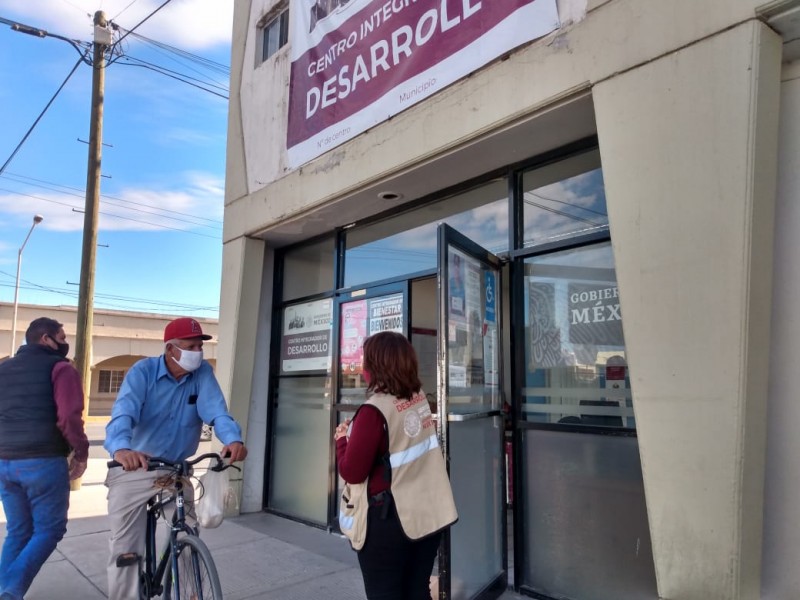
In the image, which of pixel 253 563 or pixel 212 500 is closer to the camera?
pixel 212 500

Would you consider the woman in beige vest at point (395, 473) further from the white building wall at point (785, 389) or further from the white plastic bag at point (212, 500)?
the white building wall at point (785, 389)

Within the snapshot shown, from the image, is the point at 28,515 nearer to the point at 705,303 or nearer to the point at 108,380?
the point at 705,303

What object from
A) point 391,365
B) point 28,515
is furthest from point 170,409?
point 391,365

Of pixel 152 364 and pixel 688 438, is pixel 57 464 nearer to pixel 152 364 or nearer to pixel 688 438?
pixel 152 364

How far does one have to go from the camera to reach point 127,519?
3271 millimetres

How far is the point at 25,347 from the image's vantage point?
4.01m

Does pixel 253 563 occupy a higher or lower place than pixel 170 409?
lower

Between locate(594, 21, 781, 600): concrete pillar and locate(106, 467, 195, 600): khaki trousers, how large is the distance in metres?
2.54

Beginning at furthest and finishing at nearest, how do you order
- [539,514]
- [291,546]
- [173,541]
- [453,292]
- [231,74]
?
1. [231,74]
2. [291,546]
3. [539,514]
4. [453,292]
5. [173,541]

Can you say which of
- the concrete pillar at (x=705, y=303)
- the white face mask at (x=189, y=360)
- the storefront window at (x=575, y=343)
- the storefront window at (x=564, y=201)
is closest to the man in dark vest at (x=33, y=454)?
the white face mask at (x=189, y=360)

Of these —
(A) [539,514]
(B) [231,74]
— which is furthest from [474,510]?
(B) [231,74]

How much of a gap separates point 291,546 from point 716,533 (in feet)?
12.9

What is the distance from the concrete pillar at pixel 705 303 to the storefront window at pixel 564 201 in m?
0.90

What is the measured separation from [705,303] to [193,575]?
281 centimetres
